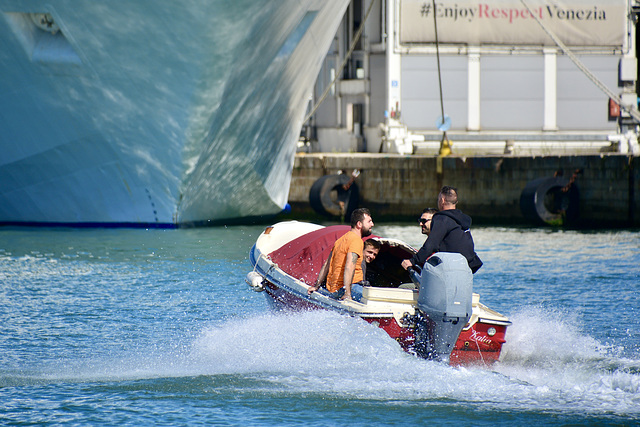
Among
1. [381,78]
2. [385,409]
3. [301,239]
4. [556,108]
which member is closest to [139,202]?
[301,239]

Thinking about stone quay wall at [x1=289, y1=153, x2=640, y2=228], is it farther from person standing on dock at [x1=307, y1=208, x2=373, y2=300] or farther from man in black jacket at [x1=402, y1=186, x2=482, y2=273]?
man in black jacket at [x1=402, y1=186, x2=482, y2=273]

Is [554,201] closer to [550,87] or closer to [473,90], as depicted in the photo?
[473,90]

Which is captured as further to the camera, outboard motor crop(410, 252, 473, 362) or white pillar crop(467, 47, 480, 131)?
white pillar crop(467, 47, 480, 131)

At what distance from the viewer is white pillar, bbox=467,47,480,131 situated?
35031 mm

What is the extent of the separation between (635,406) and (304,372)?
3097mm

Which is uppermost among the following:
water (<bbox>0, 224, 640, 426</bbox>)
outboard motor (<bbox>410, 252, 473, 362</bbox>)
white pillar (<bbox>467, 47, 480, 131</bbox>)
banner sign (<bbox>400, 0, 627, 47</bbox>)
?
banner sign (<bbox>400, 0, 627, 47</bbox>)

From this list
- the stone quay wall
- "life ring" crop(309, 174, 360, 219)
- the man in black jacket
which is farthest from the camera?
"life ring" crop(309, 174, 360, 219)

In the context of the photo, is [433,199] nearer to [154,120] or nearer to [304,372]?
[154,120]

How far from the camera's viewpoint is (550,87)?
35.6 m

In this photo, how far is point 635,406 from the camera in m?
7.94

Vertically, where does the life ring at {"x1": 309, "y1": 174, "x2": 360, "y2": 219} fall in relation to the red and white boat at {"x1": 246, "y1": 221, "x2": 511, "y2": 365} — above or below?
below

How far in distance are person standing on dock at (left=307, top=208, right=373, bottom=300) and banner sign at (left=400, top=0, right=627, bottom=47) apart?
2630cm

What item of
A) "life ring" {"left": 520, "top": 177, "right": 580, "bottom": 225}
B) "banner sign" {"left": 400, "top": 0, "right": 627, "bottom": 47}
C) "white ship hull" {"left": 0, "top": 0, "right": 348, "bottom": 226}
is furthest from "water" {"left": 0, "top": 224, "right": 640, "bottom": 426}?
"banner sign" {"left": 400, "top": 0, "right": 627, "bottom": 47}

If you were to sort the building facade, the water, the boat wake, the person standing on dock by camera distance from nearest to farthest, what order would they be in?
the water → the boat wake → the person standing on dock → the building facade
